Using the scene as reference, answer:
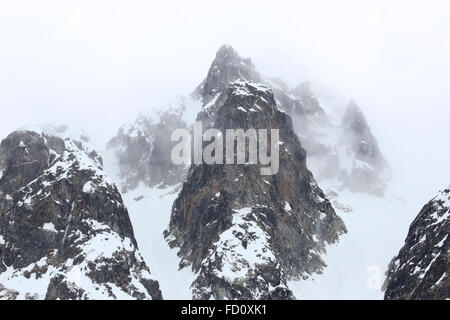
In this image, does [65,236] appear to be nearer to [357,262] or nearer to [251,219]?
[251,219]

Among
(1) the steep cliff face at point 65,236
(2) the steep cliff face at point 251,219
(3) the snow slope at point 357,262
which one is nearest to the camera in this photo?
(1) the steep cliff face at point 65,236

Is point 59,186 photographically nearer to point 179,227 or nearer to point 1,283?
point 1,283

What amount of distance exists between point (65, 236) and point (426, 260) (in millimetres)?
76237

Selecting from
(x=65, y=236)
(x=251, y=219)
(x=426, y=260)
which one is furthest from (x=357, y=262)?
(x=65, y=236)

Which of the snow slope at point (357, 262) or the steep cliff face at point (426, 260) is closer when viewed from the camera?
the steep cliff face at point (426, 260)

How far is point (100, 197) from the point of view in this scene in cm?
13712

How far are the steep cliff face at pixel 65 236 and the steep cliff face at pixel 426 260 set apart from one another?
169ft

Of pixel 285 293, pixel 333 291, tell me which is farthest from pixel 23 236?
pixel 333 291

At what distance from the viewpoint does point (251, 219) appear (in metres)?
142

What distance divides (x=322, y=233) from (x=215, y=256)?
47754 millimetres

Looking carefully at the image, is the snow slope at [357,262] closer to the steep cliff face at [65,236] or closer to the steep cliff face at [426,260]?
the steep cliff face at [426,260]

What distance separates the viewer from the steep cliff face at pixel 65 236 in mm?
115938

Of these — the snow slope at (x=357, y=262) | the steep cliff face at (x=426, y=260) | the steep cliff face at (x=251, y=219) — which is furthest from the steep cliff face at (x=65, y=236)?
the steep cliff face at (x=426, y=260)
